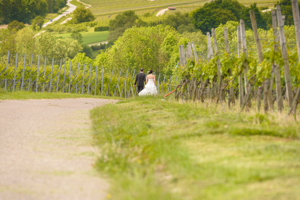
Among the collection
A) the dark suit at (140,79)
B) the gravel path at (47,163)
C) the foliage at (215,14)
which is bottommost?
the gravel path at (47,163)

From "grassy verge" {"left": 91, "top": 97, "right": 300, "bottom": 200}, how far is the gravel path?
24 centimetres

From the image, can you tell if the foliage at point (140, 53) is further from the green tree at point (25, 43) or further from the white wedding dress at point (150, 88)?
the white wedding dress at point (150, 88)

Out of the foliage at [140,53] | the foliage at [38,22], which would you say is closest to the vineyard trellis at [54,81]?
the foliage at [140,53]

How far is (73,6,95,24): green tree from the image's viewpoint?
5610 inches

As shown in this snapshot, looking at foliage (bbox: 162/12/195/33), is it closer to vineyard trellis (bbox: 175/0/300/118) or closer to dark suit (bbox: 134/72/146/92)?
dark suit (bbox: 134/72/146/92)

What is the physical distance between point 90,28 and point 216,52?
128337 mm

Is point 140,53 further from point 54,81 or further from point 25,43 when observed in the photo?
point 25,43

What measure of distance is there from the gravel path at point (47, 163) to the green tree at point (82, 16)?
13925 cm

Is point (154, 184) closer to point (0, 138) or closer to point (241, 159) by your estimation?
point (241, 159)

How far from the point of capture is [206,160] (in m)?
4.06

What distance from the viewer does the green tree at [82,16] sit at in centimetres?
14250

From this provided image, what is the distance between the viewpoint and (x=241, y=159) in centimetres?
402

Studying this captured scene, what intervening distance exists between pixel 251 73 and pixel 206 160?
5106 millimetres

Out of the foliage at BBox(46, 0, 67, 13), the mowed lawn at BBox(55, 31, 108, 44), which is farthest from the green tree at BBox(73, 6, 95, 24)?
the mowed lawn at BBox(55, 31, 108, 44)
